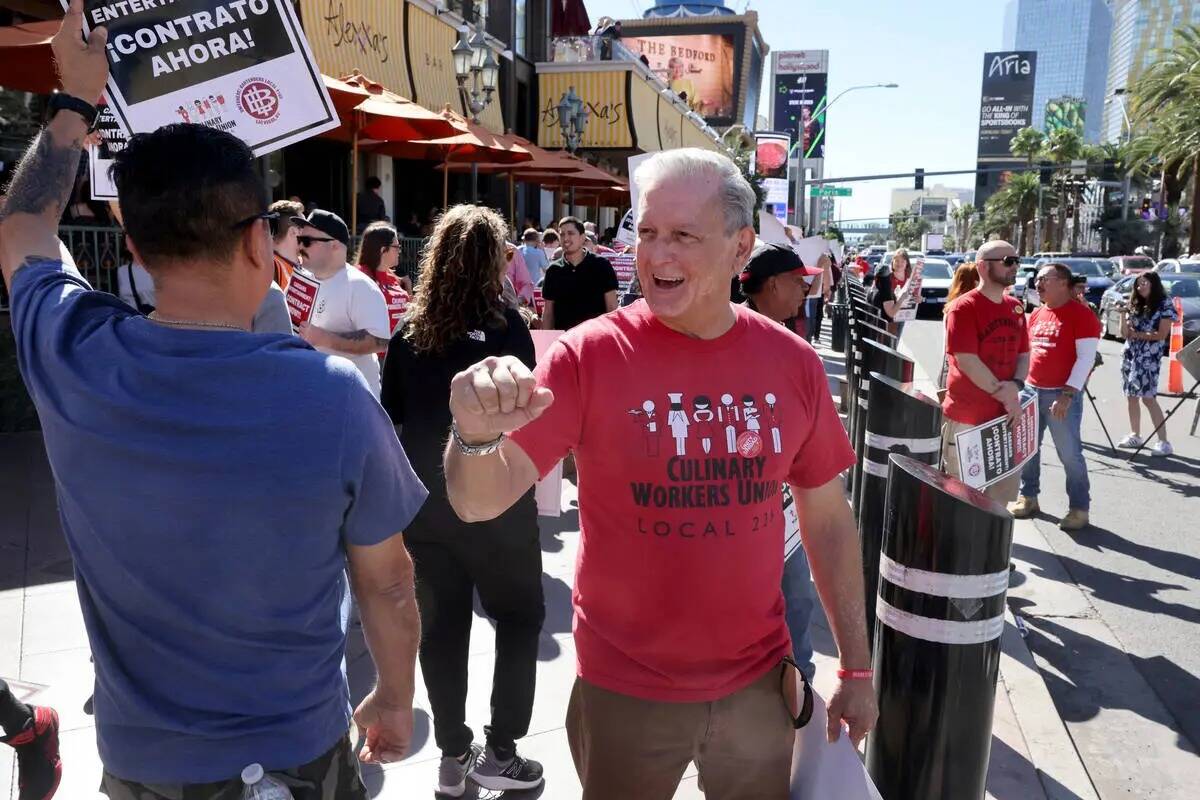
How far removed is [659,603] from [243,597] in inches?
35.9

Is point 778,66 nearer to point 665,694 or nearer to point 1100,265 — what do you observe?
point 1100,265

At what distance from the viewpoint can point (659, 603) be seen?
2.17 m

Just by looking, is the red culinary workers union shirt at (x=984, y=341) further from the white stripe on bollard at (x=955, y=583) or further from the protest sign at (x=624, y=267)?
the protest sign at (x=624, y=267)

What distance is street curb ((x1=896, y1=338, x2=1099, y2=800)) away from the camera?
374 centimetres

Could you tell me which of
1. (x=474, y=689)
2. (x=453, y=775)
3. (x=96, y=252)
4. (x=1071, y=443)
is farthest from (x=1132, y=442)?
(x=96, y=252)

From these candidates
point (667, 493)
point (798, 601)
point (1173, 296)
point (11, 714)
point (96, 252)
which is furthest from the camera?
point (1173, 296)

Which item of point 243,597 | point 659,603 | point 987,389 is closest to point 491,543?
point 659,603

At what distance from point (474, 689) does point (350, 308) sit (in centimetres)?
180

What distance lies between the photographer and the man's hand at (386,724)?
6.28 ft

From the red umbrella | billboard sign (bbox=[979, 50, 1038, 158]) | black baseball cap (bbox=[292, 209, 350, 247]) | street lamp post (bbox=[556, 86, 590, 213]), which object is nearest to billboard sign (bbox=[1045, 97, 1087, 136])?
billboard sign (bbox=[979, 50, 1038, 158])

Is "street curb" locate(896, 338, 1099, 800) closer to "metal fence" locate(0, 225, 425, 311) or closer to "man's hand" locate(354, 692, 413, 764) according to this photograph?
"man's hand" locate(354, 692, 413, 764)

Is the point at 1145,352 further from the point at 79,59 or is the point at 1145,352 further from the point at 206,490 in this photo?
the point at 206,490

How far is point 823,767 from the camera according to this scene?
2.23 m

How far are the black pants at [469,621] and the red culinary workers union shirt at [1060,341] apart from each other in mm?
5167
